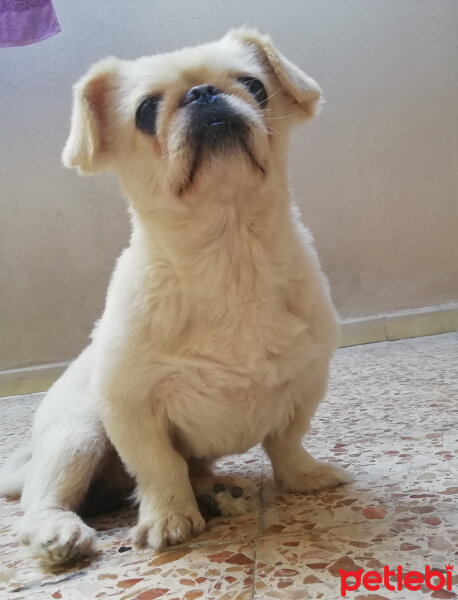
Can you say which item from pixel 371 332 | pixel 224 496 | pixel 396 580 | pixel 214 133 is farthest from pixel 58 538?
pixel 371 332

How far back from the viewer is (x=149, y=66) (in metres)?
1.18

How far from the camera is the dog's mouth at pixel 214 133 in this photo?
1.05m

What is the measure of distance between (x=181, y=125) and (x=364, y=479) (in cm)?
74

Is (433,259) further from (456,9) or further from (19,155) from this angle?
(19,155)

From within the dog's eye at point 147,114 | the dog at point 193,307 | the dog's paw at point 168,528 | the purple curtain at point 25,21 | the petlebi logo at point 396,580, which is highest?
the purple curtain at point 25,21

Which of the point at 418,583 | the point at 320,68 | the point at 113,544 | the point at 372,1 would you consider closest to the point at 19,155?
the point at 320,68

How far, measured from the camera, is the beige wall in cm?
286

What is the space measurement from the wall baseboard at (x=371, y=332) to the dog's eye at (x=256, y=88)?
6.13 ft

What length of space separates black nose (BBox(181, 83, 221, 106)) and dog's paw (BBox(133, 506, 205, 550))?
703mm

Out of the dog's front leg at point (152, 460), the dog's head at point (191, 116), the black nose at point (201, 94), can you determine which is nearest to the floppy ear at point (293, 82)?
the dog's head at point (191, 116)

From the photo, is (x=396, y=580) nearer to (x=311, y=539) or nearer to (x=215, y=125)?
(x=311, y=539)

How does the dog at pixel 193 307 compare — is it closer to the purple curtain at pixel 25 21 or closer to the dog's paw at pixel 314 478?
the dog's paw at pixel 314 478

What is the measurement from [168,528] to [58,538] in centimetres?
18

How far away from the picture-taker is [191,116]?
1.06m
